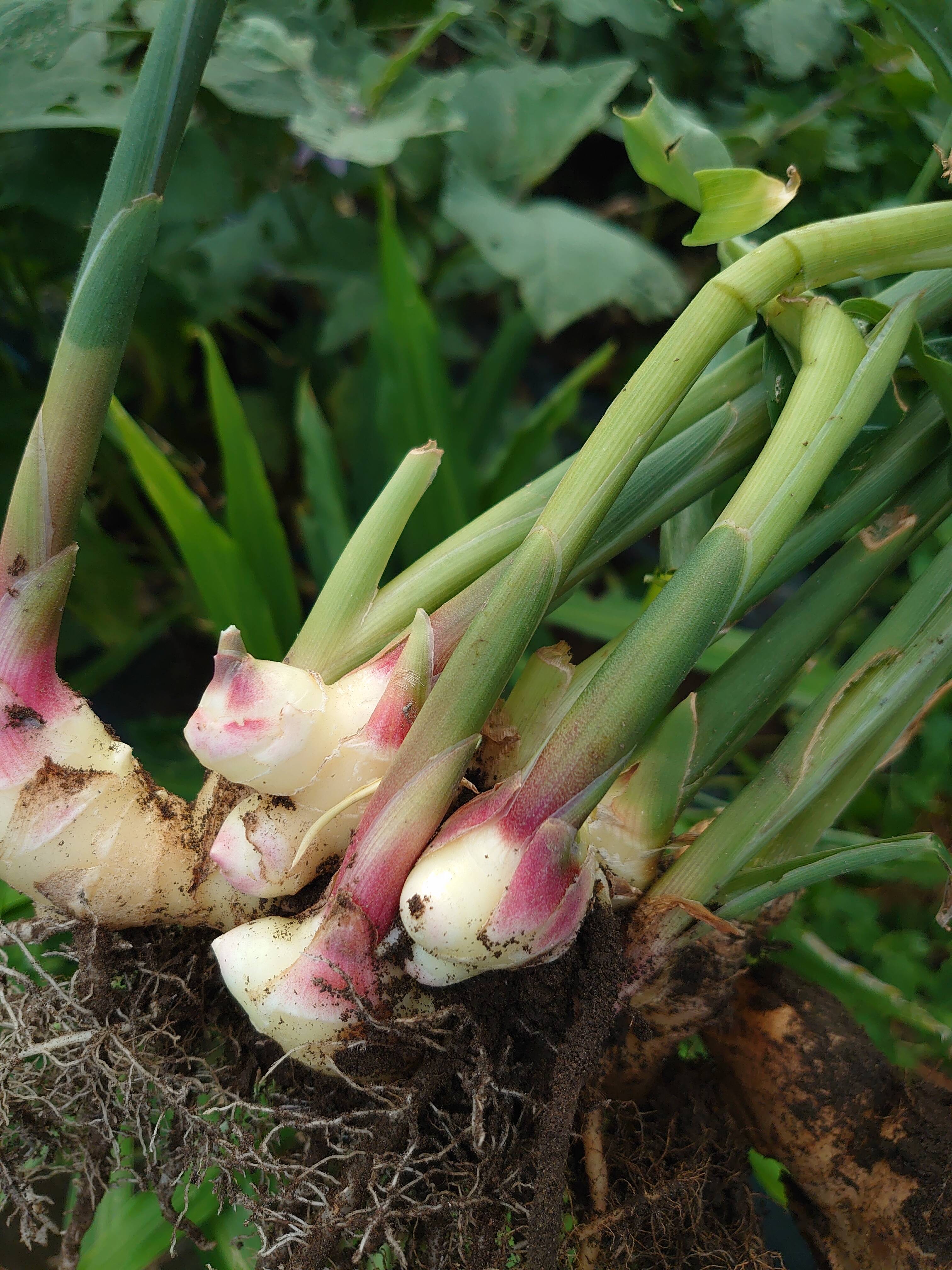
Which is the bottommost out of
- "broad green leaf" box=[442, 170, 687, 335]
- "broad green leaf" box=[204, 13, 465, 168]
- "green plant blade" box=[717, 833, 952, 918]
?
"green plant blade" box=[717, 833, 952, 918]

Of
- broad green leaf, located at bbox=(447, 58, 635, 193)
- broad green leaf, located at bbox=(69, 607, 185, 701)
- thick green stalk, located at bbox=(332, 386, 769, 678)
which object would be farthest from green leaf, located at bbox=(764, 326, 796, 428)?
broad green leaf, located at bbox=(69, 607, 185, 701)

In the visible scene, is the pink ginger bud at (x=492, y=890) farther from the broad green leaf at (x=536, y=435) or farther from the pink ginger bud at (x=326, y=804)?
the broad green leaf at (x=536, y=435)

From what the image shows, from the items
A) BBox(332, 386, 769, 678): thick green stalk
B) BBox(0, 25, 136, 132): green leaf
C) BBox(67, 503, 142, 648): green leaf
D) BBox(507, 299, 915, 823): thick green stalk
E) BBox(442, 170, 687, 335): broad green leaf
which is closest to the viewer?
BBox(507, 299, 915, 823): thick green stalk

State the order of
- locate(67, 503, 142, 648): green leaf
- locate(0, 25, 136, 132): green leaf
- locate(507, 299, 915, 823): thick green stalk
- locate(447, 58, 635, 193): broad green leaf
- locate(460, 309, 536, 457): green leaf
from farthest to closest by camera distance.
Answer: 1. locate(460, 309, 536, 457): green leaf
2. locate(67, 503, 142, 648): green leaf
3. locate(447, 58, 635, 193): broad green leaf
4. locate(0, 25, 136, 132): green leaf
5. locate(507, 299, 915, 823): thick green stalk

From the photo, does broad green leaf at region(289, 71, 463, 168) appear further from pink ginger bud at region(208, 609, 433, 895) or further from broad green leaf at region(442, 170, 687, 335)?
pink ginger bud at region(208, 609, 433, 895)

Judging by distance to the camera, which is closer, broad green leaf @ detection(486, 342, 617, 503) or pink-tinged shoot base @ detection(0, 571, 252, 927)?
pink-tinged shoot base @ detection(0, 571, 252, 927)

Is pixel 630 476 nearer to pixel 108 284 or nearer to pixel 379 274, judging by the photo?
pixel 108 284

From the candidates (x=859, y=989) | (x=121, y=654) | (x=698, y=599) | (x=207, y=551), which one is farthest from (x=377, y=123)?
(x=859, y=989)
